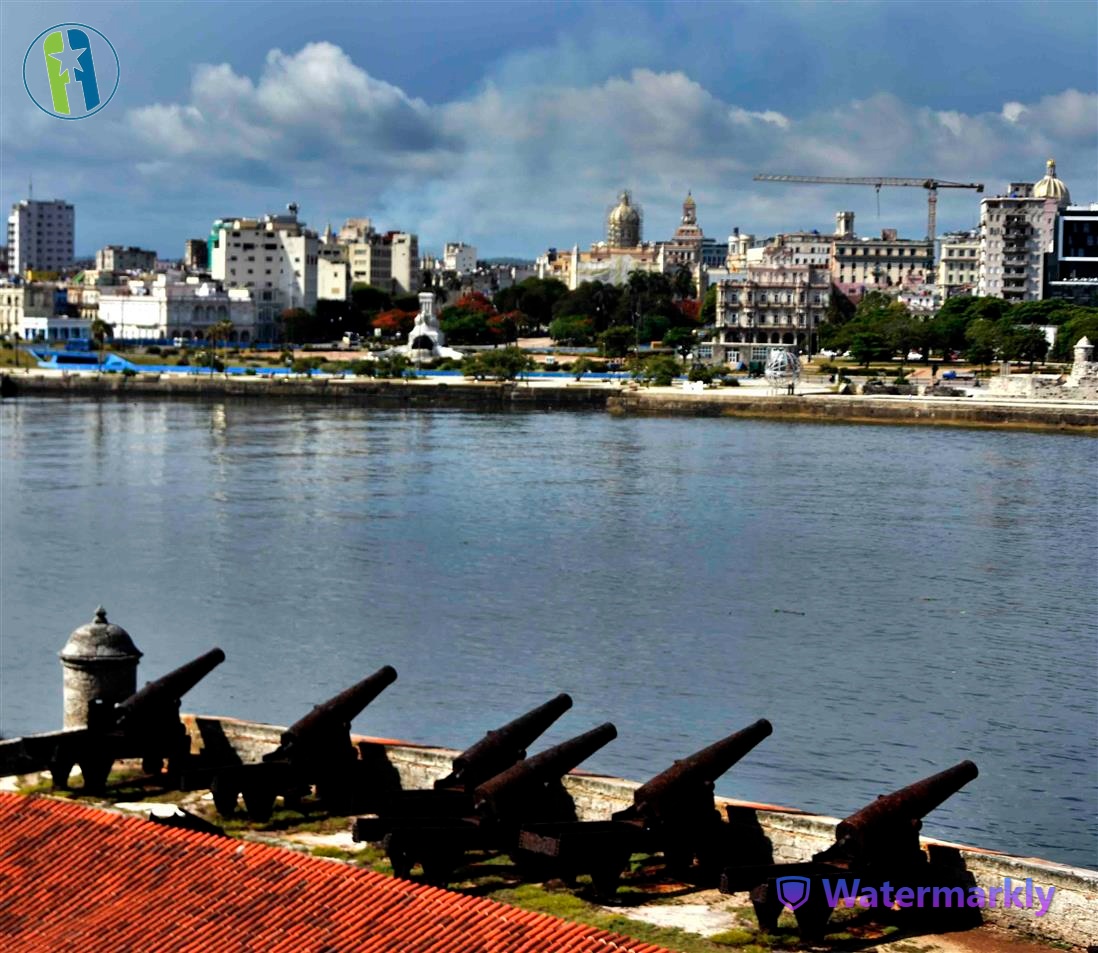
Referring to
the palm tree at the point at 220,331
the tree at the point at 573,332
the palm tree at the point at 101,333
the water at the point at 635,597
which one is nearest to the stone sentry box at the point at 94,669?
the water at the point at 635,597

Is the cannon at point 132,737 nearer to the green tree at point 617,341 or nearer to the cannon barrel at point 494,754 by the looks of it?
the cannon barrel at point 494,754

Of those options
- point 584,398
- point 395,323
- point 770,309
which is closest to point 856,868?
point 584,398

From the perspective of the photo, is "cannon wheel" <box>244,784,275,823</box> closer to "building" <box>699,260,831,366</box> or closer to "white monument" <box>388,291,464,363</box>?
"white monument" <box>388,291,464,363</box>

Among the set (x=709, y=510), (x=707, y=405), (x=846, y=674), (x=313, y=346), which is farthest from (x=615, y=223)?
(x=846, y=674)

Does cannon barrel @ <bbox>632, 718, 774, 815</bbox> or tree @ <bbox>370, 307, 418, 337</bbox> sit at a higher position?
tree @ <bbox>370, 307, 418, 337</bbox>

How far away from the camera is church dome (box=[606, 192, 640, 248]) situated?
164 metres

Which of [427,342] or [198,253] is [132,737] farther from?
[198,253]

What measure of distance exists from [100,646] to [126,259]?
563ft

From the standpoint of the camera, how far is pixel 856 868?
8.85 metres

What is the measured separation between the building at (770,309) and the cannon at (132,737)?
9089 centimetres

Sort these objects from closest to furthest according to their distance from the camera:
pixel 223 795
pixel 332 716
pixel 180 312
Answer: pixel 223 795, pixel 332 716, pixel 180 312

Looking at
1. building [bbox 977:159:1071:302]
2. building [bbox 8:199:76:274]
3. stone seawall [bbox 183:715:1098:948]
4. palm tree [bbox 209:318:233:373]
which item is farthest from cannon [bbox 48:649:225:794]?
building [bbox 8:199:76:274]

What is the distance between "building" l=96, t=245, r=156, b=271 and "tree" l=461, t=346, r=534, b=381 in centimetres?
9875

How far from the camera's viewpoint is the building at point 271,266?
125000 millimetres
